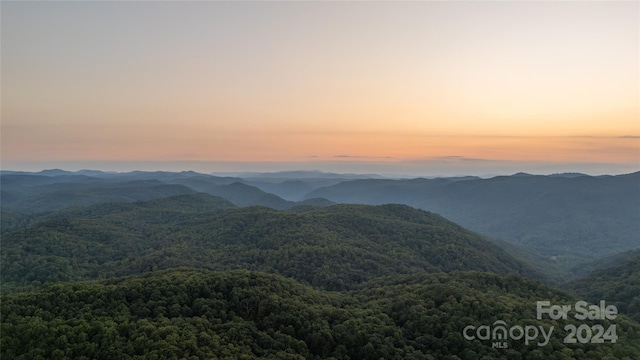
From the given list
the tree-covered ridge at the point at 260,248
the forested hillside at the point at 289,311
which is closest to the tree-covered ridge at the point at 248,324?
the forested hillside at the point at 289,311

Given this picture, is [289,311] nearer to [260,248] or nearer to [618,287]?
[260,248]

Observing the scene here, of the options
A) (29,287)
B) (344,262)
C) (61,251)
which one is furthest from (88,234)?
(344,262)

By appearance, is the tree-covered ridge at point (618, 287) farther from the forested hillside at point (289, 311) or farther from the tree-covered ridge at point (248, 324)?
the tree-covered ridge at point (248, 324)

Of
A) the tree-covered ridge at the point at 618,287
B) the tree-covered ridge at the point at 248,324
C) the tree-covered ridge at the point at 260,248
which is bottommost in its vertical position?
the tree-covered ridge at the point at 618,287

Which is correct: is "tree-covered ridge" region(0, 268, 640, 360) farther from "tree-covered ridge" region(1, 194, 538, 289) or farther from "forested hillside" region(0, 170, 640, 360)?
"tree-covered ridge" region(1, 194, 538, 289)

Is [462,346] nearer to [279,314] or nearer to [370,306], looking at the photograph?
[370,306]

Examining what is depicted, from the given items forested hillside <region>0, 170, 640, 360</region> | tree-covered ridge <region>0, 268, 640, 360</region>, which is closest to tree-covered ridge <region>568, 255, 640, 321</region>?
forested hillside <region>0, 170, 640, 360</region>
